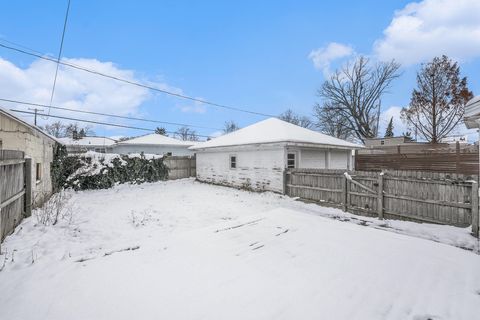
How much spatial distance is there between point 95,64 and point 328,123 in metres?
27.7

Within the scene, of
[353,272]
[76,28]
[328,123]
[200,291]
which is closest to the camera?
[200,291]

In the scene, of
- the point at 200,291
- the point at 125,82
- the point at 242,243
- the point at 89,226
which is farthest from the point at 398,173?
the point at 125,82

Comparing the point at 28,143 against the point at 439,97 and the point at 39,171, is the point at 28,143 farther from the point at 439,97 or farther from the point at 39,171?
the point at 439,97

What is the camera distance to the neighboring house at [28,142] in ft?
19.2

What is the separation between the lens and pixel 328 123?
34281 mm

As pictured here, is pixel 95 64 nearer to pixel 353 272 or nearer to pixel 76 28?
pixel 76 28

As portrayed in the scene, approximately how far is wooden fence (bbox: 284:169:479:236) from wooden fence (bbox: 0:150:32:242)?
336 inches

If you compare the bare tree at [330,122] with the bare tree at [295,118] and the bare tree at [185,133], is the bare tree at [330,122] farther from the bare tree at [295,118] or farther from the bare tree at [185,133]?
the bare tree at [185,133]

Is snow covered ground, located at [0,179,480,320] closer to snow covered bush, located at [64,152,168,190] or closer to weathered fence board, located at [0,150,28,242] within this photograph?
weathered fence board, located at [0,150,28,242]

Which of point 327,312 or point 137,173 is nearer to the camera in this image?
point 327,312

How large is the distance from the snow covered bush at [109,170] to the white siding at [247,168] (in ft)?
9.98

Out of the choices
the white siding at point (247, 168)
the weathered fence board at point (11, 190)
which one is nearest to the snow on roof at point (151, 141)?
the white siding at point (247, 168)

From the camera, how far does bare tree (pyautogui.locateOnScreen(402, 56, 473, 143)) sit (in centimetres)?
2578

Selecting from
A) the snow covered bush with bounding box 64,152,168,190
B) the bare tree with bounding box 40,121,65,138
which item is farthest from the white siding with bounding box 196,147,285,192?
the bare tree with bounding box 40,121,65,138
